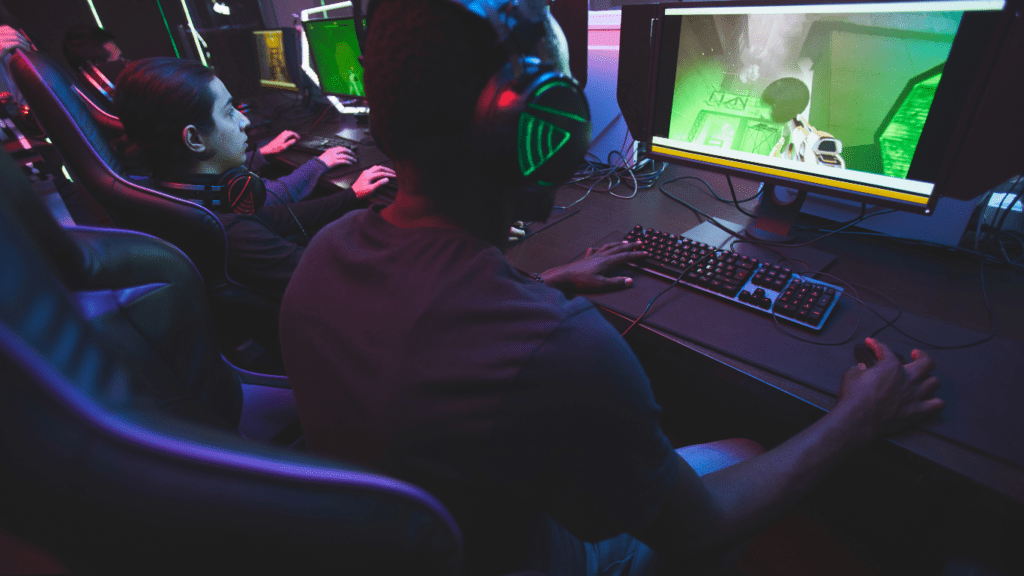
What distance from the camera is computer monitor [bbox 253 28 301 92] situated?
2584mm

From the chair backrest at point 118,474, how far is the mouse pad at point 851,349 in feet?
2.25

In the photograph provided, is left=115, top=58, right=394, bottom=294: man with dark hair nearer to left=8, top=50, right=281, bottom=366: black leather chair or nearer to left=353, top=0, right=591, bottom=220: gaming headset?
left=8, top=50, right=281, bottom=366: black leather chair

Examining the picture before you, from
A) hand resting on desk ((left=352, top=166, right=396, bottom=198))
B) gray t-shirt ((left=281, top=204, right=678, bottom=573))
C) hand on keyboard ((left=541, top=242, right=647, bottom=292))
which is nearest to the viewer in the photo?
gray t-shirt ((left=281, top=204, right=678, bottom=573))

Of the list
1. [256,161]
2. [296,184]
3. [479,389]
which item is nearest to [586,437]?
[479,389]

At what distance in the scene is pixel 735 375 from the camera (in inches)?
28.9

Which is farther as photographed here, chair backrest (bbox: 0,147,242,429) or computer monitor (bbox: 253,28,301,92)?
computer monitor (bbox: 253,28,301,92)

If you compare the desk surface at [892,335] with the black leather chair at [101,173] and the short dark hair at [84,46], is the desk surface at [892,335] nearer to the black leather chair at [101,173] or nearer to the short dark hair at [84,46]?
the black leather chair at [101,173]

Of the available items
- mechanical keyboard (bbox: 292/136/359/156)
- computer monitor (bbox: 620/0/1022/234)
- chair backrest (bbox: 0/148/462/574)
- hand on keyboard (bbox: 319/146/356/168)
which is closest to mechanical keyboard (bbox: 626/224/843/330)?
computer monitor (bbox: 620/0/1022/234)

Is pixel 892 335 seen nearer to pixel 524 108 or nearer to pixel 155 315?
pixel 524 108

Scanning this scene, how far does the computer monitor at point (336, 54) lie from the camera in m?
2.19

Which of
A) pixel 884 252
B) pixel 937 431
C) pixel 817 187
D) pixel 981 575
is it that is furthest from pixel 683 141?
pixel 981 575

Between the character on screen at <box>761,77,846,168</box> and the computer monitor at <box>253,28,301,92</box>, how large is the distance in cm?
255

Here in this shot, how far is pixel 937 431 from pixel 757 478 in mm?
246

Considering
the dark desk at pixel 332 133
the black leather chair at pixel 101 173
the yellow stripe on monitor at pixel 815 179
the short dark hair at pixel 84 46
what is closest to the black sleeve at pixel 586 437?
the yellow stripe on monitor at pixel 815 179
